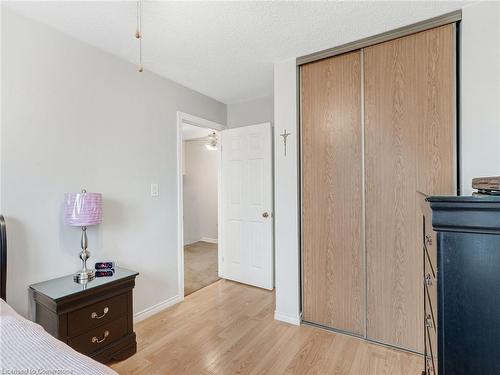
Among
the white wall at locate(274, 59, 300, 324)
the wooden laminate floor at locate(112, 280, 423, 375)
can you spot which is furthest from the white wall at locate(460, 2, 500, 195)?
the wooden laminate floor at locate(112, 280, 423, 375)

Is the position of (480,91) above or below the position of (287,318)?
above

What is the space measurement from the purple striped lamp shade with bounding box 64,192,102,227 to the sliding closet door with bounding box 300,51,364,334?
67.1 inches

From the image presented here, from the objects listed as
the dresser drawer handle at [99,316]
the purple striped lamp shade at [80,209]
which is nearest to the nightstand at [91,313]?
the dresser drawer handle at [99,316]

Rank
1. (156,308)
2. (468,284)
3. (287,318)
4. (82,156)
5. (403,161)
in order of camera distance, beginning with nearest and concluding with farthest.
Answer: (468,284)
(403,161)
(82,156)
(287,318)
(156,308)

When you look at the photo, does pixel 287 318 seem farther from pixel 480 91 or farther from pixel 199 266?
pixel 480 91

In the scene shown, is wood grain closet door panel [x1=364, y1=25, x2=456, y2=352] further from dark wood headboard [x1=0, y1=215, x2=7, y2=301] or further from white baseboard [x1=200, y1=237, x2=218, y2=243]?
white baseboard [x1=200, y1=237, x2=218, y2=243]

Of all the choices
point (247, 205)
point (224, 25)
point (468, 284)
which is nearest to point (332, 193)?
point (247, 205)

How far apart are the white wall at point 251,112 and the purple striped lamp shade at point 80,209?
2.27m

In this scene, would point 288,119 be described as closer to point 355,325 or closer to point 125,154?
point 125,154

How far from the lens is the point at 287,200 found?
246 cm

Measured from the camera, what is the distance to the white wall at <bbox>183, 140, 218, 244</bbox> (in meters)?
5.78

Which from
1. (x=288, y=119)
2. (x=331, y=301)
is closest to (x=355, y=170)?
(x=288, y=119)

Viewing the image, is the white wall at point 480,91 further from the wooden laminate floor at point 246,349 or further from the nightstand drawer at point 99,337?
the nightstand drawer at point 99,337

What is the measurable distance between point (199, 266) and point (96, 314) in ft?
8.02
